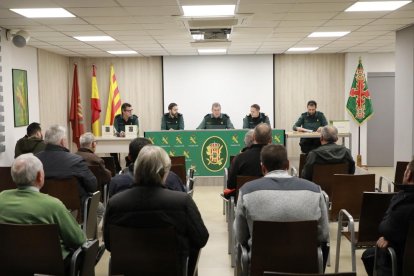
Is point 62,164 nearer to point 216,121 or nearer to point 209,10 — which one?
point 209,10

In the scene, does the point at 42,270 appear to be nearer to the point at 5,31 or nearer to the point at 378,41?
the point at 5,31

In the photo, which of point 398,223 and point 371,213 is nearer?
point 398,223

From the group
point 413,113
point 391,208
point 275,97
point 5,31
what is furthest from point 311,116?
point 391,208

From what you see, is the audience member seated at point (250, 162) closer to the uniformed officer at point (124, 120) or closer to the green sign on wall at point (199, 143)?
the green sign on wall at point (199, 143)

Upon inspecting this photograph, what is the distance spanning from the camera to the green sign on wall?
841 cm

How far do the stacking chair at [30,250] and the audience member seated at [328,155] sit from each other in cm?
317

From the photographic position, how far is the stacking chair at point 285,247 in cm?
261

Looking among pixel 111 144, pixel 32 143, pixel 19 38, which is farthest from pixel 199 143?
pixel 19 38

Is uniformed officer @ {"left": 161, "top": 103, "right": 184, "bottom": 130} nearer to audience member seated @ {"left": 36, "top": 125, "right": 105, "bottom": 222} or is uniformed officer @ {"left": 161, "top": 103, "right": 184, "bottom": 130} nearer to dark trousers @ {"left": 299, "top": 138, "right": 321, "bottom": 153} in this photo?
dark trousers @ {"left": 299, "top": 138, "right": 321, "bottom": 153}

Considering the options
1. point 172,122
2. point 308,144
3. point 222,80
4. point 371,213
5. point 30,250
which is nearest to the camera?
point 30,250

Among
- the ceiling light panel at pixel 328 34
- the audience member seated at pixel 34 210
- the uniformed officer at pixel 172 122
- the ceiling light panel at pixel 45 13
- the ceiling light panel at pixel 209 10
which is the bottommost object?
the audience member seated at pixel 34 210

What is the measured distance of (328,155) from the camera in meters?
5.08

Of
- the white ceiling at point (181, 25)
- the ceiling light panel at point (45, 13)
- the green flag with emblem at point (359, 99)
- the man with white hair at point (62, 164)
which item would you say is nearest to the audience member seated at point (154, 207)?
the man with white hair at point (62, 164)

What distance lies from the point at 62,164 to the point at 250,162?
5.72 feet
